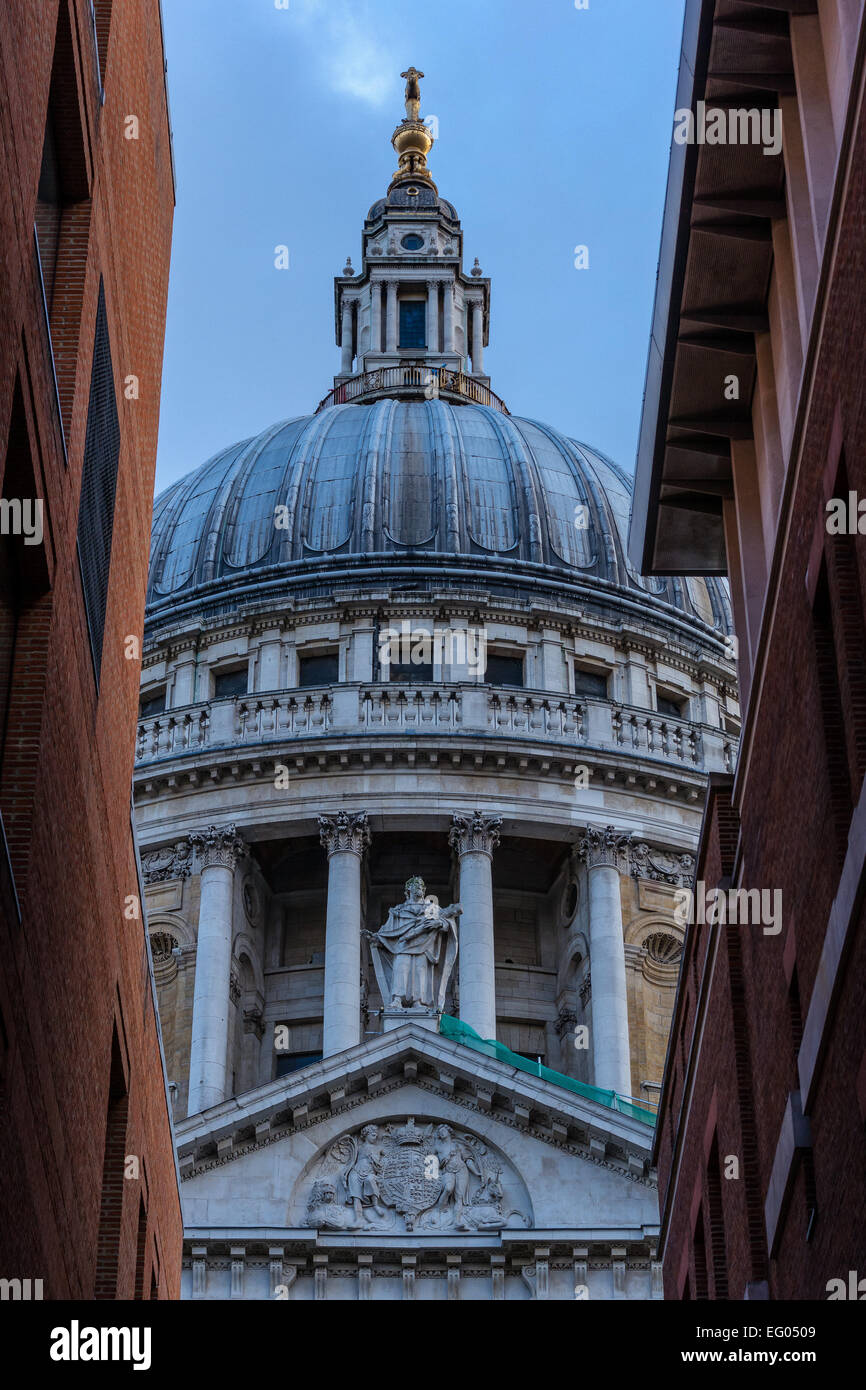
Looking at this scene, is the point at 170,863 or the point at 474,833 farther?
the point at 170,863

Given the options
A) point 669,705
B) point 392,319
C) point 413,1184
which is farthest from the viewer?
point 392,319

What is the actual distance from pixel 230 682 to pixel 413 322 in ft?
77.6

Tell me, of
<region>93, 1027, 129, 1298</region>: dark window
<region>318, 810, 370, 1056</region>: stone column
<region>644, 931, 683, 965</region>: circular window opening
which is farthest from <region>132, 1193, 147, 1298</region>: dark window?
<region>644, 931, 683, 965</region>: circular window opening

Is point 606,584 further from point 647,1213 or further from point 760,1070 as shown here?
point 760,1070

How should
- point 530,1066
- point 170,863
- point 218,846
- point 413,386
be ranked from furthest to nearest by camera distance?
point 413,386 < point 170,863 < point 218,846 < point 530,1066

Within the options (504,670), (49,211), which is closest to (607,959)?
(504,670)

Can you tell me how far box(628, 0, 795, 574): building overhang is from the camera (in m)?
19.1

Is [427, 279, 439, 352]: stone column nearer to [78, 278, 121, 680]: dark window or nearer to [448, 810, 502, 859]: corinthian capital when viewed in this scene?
[448, 810, 502, 859]: corinthian capital

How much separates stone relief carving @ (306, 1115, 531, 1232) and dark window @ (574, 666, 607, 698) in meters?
26.7

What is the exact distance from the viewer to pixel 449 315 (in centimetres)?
8669

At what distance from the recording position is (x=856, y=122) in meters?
14.8

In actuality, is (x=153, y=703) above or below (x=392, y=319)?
below

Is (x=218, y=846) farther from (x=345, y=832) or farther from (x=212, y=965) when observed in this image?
(x=212, y=965)
